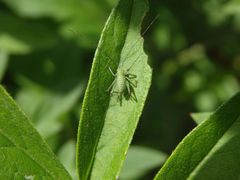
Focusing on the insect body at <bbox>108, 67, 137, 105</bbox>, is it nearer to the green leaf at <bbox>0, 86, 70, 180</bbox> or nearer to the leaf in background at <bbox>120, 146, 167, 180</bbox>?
the green leaf at <bbox>0, 86, 70, 180</bbox>

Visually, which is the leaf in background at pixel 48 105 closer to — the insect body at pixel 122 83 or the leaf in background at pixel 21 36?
the leaf in background at pixel 21 36

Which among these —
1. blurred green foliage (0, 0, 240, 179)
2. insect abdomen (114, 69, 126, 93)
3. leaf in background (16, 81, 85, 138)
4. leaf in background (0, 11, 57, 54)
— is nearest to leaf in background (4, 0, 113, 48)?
blurred green foliage (0, 0, 240, 179)

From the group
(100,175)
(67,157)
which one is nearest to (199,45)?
(67,157)

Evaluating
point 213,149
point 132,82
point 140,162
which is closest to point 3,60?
point 140,162

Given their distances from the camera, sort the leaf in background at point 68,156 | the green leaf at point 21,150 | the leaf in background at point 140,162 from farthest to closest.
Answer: the leaf in background at point 140,162
the leaf in background at point 68,156
the green leaf at point 21,150

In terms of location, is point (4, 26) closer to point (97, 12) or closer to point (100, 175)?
point (97, 12)

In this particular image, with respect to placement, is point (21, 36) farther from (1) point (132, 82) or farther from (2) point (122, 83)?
(1) point (132, 82)

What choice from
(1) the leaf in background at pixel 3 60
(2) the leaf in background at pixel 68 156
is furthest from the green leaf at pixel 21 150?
(1) the leaf in background at pixel 3 60
